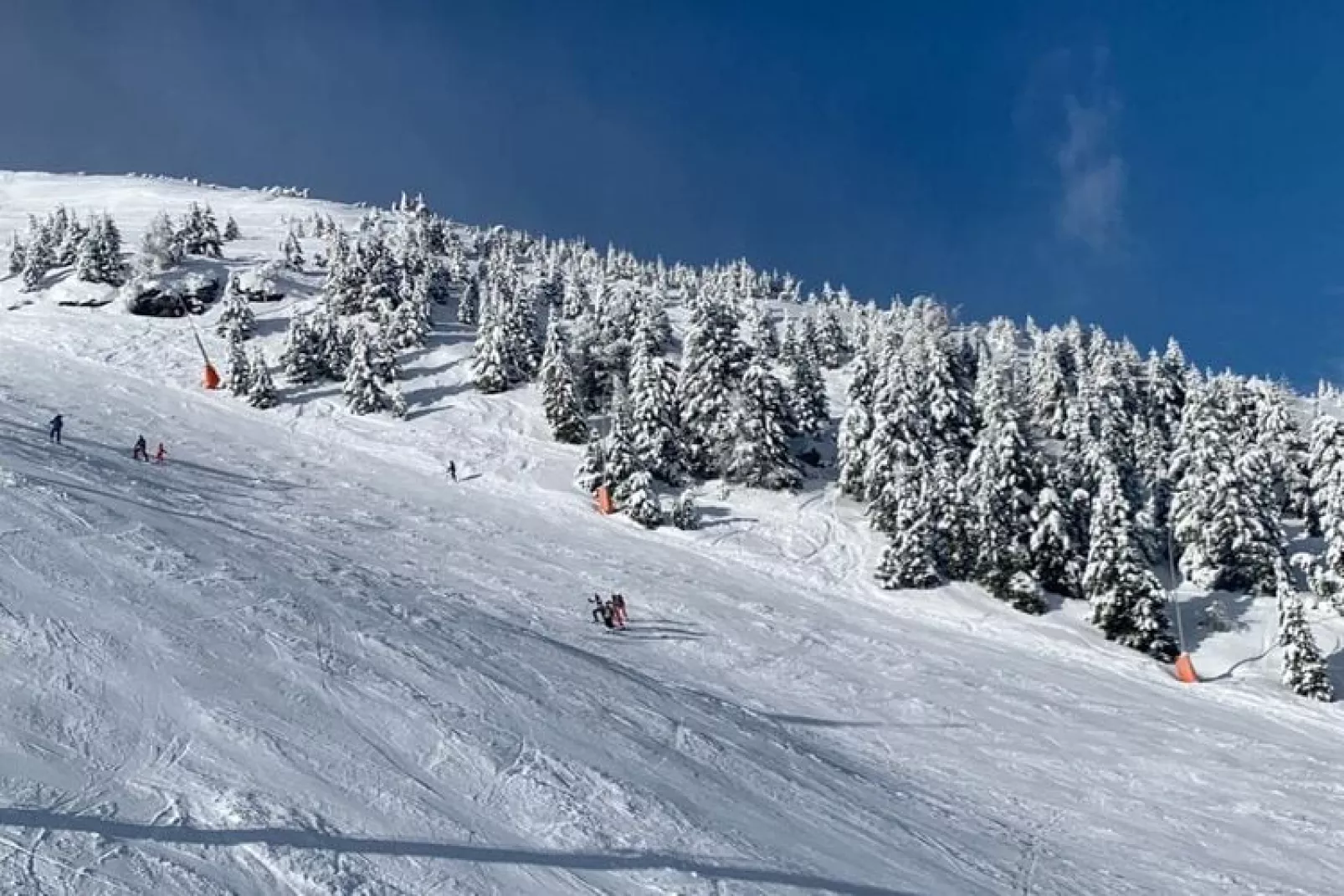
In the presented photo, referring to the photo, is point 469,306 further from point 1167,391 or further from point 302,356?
point 1167,391


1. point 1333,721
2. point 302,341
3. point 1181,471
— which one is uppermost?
point 1181,471

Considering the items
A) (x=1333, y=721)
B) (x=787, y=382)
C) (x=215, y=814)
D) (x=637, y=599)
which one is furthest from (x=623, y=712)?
(x=787, y=382)

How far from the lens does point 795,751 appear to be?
64.3 ft

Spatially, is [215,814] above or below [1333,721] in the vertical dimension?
below

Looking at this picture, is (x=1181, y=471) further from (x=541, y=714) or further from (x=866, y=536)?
(x=541, y=714)

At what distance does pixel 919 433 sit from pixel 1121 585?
42.8 ft

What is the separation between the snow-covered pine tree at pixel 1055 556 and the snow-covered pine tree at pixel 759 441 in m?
12.5

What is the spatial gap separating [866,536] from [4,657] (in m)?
35.6

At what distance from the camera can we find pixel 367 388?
54188 mm

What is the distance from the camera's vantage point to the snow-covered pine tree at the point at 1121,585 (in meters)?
36.2

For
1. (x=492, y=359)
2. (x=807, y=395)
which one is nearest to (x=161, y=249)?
(x=492, y=359)

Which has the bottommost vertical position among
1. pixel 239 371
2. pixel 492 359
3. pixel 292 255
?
pixel 239 371

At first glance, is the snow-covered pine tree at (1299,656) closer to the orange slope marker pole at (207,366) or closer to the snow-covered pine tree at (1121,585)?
the snow-covered pine tree at (1121,585)

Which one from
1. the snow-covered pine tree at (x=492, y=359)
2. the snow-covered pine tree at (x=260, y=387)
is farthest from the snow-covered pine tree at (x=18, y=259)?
the snow-covered pine tree at (x=492, y=359)
